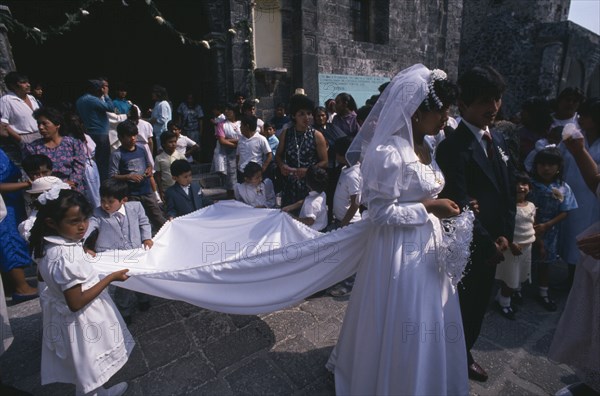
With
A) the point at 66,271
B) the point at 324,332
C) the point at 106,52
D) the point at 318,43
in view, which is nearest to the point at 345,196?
the point at 324,332

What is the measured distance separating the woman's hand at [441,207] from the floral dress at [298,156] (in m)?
2.30

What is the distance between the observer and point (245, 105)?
6.25 m

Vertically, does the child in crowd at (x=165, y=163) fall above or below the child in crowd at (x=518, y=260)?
above

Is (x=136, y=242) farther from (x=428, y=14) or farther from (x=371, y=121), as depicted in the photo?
(x=428, y=14)

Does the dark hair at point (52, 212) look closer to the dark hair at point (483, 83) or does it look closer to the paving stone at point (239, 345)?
the paving stone at point (239, 345)

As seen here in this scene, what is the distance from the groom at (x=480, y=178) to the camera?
2.21 m

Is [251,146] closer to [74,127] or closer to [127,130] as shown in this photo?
[127,130]

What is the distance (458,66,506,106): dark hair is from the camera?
7.02ft

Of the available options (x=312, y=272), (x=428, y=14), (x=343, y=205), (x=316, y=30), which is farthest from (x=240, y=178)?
(x=428, y=14)

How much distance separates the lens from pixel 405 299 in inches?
77.7

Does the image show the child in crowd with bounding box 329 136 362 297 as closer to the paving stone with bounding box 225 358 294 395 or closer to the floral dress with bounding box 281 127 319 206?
the floral dress with bounding box 281 127 319 206

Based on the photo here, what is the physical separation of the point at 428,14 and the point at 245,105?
9.06 m

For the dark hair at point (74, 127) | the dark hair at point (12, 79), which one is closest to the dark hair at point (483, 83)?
the dark hair at point (74, 127)

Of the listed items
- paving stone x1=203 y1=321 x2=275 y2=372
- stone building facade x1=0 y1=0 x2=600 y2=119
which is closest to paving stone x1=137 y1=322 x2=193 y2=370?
paving stone x1=203 y1=321 x2=275 y2=372
